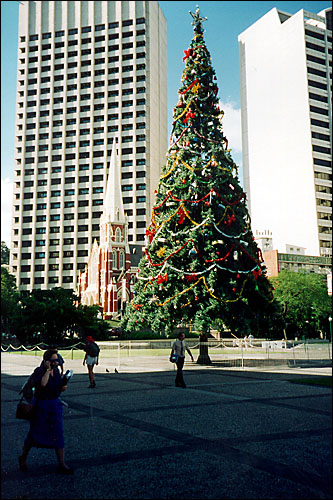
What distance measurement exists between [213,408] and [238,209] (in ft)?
43.2

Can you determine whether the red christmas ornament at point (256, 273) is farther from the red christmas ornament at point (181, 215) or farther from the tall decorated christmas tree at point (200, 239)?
the red christmas ornament at point (181, 215)

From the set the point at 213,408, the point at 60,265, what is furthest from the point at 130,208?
the point at 213,408

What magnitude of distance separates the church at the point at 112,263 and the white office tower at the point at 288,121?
50582mm

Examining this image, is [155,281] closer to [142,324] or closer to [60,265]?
[142,324]

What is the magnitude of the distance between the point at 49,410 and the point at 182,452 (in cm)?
174

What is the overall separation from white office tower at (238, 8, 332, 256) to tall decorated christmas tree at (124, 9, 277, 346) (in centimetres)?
711

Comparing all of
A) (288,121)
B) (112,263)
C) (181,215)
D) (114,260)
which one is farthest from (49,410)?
(114,260)

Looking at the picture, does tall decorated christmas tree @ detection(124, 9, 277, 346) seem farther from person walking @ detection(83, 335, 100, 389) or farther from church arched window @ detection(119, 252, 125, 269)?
church arched window @ detection(119, 252, 125, 269)

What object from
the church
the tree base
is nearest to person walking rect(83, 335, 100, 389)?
the tree base

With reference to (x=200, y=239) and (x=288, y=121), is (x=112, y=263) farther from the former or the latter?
(x=288, y=121)

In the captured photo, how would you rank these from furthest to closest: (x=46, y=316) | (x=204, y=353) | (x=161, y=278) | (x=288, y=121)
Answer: (x=204, y=353), (x=161, y=278), (x=288, y=121), (x=46, y=316)

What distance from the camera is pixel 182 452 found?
5.23 meters

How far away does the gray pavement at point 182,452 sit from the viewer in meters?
2.83

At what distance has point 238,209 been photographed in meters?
19.8
